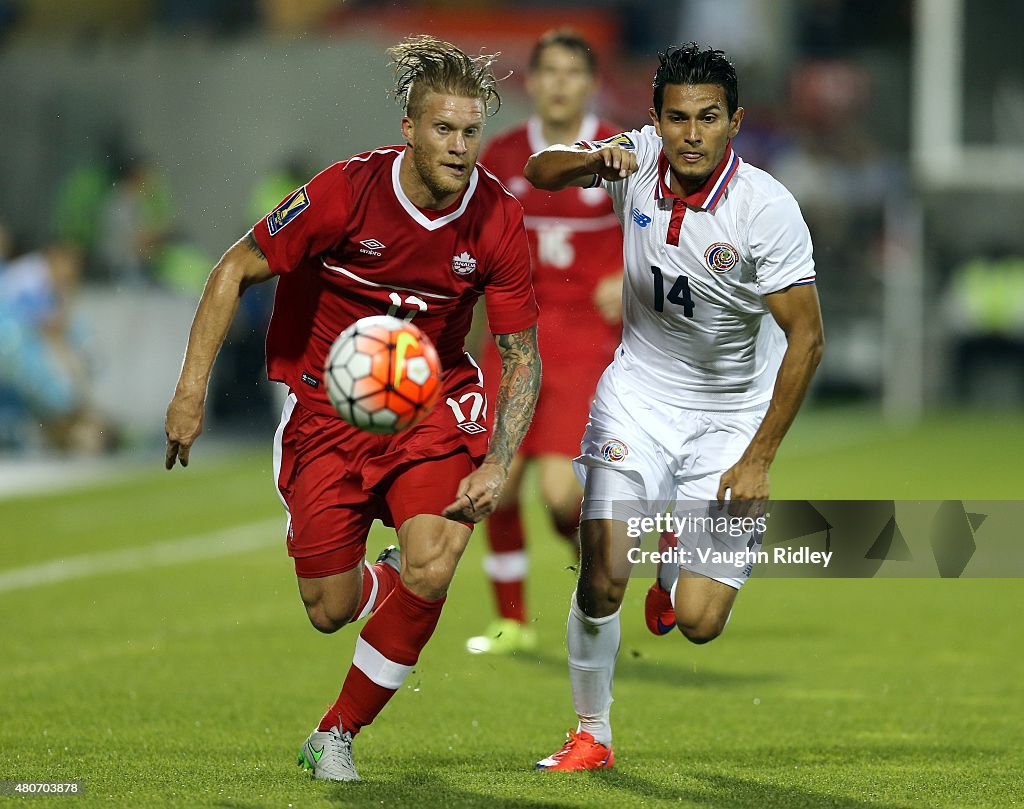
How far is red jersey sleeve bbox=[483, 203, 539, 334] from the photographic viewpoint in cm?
603

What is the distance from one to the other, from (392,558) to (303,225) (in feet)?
4.90

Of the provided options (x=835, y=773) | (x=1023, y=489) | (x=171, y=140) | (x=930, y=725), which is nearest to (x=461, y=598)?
(x=930, y=725)

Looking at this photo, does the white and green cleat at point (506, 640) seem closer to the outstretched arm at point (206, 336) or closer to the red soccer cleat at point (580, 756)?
the red soccer cleat at point (580, 756)

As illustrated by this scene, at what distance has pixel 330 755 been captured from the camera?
19.2 ft

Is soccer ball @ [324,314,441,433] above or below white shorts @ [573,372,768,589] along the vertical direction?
above

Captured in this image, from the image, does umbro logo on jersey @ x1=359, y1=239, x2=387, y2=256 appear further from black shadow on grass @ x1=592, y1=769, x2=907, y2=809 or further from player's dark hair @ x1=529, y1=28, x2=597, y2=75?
player's dark hair @ x1=529, y1=28, x2=597, y2=75

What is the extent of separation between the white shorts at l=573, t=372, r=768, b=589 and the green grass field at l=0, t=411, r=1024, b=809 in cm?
49

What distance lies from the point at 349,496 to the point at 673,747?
1.49 m

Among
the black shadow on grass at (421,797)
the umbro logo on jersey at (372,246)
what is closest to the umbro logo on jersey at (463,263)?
the umbro logo on jersey at (372,246)

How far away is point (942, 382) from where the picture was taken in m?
24.5

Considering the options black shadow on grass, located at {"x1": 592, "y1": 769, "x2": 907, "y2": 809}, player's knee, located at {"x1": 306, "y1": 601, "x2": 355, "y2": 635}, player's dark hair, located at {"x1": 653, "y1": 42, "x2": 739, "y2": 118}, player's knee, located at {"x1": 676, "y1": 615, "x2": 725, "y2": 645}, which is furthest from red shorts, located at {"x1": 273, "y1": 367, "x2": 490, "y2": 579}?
player's dark hair, located at {"x1": 653, "y1": 42, "x2": 739, "y2": 118}

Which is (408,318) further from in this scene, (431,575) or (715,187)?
(715,187)

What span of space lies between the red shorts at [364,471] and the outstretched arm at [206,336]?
0.53m

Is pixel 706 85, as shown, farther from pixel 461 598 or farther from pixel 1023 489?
pixel 1023 489
